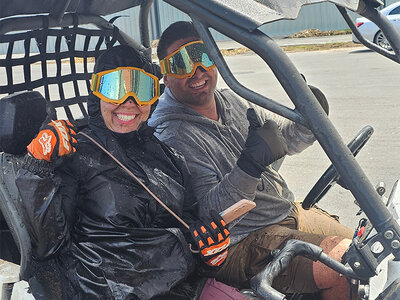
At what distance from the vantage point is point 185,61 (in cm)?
268

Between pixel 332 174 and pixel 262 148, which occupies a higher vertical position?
pixel 262 148

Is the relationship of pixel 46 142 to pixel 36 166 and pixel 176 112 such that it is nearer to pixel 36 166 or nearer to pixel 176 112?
pixel 36 166

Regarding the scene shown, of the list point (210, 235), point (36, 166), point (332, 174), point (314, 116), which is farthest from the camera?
point (332, 174)

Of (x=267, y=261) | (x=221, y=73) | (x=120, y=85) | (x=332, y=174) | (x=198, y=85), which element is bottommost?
(x=267, y=261)

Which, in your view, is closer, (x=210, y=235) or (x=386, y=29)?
(x=210, y=235)

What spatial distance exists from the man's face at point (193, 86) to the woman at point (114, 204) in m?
0.41

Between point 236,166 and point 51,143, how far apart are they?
70cm

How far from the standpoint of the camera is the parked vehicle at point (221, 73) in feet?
5.61

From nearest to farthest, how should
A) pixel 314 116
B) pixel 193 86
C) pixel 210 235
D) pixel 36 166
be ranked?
pixel 314 116
pixel 36 166
pixel 210 235
pixel 193 86

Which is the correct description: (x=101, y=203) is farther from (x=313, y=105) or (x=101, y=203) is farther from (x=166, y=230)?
(x=313, y=105)

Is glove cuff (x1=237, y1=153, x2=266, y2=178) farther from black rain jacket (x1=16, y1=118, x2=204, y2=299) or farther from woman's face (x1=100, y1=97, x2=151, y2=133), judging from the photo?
woman's face (x1=100, y1=97, x2=151, y2=133)

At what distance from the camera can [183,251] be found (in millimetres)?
2166

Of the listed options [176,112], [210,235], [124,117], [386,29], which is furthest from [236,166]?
[386,29]

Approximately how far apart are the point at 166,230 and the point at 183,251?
0.31 feet
